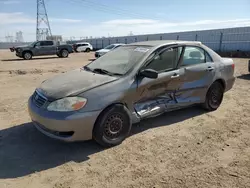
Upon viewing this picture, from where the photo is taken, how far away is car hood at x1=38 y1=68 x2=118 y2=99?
3617mm

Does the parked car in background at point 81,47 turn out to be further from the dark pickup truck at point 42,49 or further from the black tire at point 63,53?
the black tire at point 63,53

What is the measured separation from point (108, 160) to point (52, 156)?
0.83 meters

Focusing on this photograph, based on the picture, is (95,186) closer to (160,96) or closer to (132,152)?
(132,152)

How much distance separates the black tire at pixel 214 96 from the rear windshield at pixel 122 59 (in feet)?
6.11

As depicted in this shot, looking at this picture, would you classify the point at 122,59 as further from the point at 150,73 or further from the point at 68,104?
the point at 68,104

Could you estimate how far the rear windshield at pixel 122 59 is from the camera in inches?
166

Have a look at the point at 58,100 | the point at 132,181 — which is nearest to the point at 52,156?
the point at 58,100

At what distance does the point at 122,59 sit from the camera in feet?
14.9

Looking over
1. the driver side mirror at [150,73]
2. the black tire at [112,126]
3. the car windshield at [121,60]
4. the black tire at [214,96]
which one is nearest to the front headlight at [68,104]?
the black tire at [112,126]

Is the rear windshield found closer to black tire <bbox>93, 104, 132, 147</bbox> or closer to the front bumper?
black tire <bbox>93, 104, 132, 147</bbox>

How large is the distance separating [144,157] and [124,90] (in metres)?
1.05

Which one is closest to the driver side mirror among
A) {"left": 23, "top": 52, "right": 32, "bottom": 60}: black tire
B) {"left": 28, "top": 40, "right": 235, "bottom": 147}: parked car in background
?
{"left": 28, "top": 40, "right": 235, "bottom": 147}: parked car in background

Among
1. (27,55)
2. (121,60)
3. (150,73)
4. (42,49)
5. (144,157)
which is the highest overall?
(121,60)

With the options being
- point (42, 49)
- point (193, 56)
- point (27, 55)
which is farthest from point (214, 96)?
point (42, 49)
